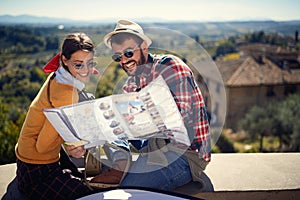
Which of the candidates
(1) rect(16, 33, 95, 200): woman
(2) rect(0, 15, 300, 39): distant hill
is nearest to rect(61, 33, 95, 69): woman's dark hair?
(1) rect(16, 33, 95, 200): woman

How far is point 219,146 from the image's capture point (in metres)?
16.8

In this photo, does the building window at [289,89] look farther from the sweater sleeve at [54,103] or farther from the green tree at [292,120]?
the sweater sleeve at [54,103]

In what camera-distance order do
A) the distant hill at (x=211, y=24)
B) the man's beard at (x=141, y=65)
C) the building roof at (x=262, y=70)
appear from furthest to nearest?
the building roof at (x=262, y=70) < the distant hill at (x=211, y=24) < the man's beard at (x=141, y=65)

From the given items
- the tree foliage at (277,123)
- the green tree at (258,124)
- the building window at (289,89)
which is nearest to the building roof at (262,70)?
the building window at (289,89)

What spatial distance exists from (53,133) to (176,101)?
0.56 m

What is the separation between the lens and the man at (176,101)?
4.83ft

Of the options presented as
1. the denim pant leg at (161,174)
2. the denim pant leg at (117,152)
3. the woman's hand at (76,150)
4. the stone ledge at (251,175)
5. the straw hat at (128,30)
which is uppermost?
the straw hat at (128,30)

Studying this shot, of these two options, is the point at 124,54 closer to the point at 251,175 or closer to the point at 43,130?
the point at 43,130

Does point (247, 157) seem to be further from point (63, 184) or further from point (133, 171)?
point (63, 184)

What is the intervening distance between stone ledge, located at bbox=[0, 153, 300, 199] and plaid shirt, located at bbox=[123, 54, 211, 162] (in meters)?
0.25

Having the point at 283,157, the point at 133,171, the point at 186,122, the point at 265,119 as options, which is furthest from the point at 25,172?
the point at 265,119

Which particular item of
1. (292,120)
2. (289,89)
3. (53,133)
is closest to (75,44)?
(53,133)

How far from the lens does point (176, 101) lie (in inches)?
56.8

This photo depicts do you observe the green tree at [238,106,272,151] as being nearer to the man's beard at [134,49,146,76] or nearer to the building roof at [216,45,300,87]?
the building roof at [216,45,300,87]
